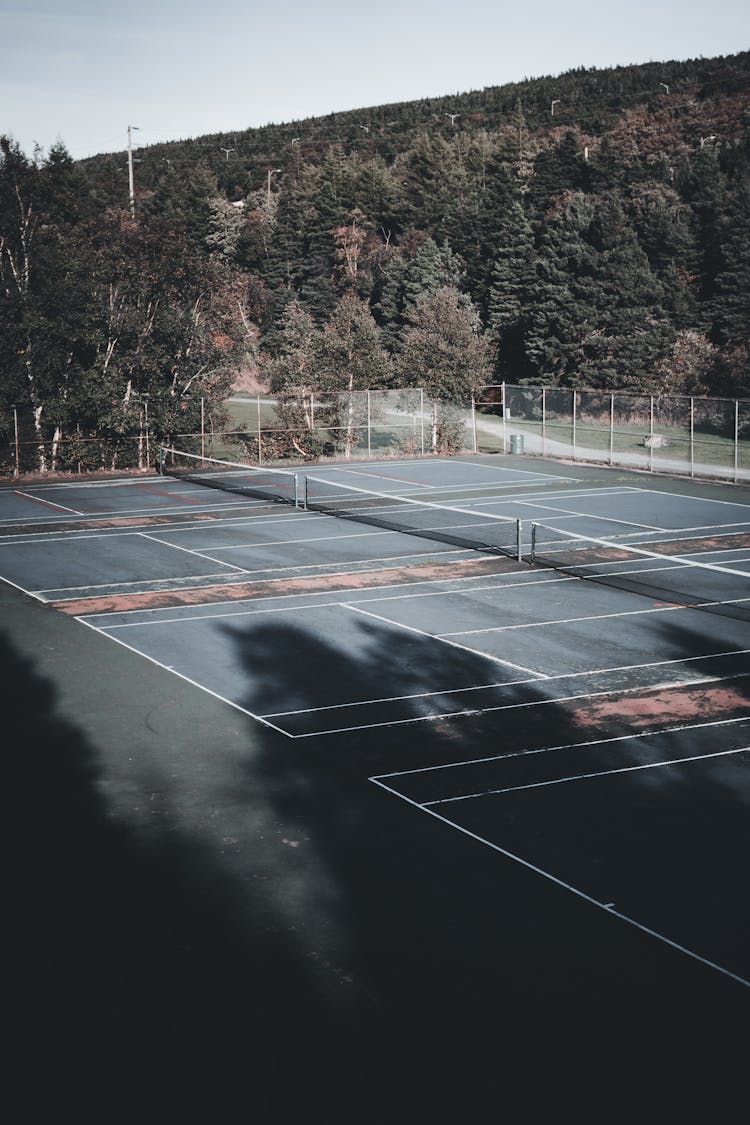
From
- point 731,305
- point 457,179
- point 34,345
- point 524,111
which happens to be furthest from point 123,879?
point 524,111

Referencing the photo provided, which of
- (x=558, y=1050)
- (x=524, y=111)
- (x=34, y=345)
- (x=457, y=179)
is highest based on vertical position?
(x=524, y=111)

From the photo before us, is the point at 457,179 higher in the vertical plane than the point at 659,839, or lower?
higher

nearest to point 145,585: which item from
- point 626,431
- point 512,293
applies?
point 626,431

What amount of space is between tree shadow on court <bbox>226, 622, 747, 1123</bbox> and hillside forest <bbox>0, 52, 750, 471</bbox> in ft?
116

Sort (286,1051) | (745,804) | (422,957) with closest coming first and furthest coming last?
(286,1051) < (422,957) < (745,804)

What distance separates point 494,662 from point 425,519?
54.6 ft

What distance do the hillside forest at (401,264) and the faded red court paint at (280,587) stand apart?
23903 mm

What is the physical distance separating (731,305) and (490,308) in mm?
19869

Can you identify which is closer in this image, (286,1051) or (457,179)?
(286,1051)

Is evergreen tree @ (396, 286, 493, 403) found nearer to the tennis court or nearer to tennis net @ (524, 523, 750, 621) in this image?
the tennis court

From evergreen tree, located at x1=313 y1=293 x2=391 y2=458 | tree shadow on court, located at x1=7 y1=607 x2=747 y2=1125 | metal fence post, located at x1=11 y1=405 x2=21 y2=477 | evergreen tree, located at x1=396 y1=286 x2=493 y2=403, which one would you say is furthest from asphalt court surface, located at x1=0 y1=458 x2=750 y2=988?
evergreen tree, located at x1=396 y1=286 x2=493 y2=403

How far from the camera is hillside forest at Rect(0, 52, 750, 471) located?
155 ft

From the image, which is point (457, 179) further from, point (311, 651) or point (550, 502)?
point (311, 651)

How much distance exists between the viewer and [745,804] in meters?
12.8
